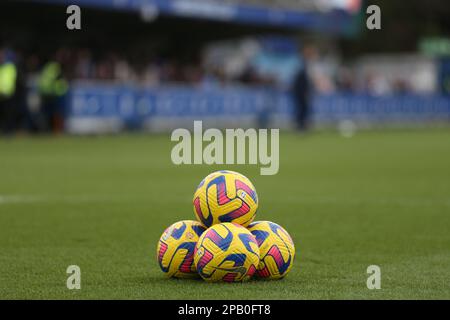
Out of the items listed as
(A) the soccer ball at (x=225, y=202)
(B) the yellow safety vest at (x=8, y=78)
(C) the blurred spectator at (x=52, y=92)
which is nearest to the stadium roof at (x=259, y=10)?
(C) the blurred spectator at (x=52, y=92)

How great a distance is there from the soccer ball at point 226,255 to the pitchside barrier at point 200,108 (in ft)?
76.8

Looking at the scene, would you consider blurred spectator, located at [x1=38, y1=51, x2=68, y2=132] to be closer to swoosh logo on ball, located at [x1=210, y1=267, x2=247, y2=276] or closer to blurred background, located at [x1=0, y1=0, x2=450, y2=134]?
blurred background, located at [x1=0, y1=0, x2=450, y2=134]

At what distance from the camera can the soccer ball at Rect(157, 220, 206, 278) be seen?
21.4 feet

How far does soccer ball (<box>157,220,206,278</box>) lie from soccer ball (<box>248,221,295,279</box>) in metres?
0.47

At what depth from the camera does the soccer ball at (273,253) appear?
21.2 feet

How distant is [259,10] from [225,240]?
31976 millimetres

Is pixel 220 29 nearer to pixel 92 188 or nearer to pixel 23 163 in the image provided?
pixel 23 163

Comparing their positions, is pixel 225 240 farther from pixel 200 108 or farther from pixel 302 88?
pixel 200 108

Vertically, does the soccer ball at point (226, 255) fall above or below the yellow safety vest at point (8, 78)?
below

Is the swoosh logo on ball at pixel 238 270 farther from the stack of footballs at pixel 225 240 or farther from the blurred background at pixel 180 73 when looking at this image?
the blurred background at pixel 180 73

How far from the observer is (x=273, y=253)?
6484 millimetres

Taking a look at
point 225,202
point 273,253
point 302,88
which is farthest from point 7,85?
point 273,253
